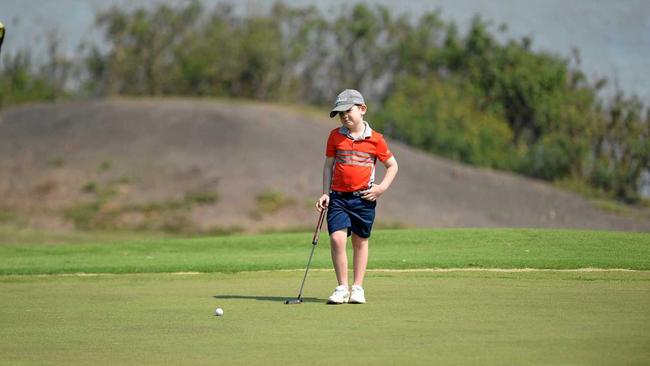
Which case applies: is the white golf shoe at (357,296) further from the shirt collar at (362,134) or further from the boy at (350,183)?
the shirt collar at (362,134)

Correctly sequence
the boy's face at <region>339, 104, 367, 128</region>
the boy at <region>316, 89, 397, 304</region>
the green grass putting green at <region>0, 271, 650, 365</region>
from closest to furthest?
the green grass putting green at <region>0, 271, 650, 365</region> → the boy's face at <region>339, 104, 367, 128</region> → the boy at <region>316, 89, 397, 304</region>

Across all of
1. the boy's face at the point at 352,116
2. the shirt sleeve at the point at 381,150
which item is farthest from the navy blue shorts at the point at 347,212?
the boy's face at the point at 352,116

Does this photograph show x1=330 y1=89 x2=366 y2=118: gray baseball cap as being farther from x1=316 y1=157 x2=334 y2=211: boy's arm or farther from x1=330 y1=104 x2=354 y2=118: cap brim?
x1=316 y1=157 x2=334 y2=211: boy's arm

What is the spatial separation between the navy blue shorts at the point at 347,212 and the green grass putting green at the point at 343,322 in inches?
28.9

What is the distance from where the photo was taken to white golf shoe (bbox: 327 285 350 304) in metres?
11.6

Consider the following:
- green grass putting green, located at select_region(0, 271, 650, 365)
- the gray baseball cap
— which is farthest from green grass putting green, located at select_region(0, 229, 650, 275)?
the gray baseball cap

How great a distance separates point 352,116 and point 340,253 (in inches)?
50.9

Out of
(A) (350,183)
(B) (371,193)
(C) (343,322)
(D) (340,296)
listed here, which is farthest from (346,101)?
(C) (343,322)

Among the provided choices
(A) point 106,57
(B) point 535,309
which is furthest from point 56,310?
(A) point 106,57

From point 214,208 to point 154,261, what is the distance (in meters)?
30.8

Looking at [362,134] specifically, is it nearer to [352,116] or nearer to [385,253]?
[352,116]

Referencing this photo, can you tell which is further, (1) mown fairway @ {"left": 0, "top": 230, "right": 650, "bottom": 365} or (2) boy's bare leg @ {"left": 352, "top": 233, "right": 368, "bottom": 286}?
(2) boy's bare leg @ {"left": 352, "top": 233, "right": 368, "bottom": 286}

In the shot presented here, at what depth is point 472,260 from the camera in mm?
16656

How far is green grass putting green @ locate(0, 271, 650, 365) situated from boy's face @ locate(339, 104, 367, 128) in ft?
5.46
